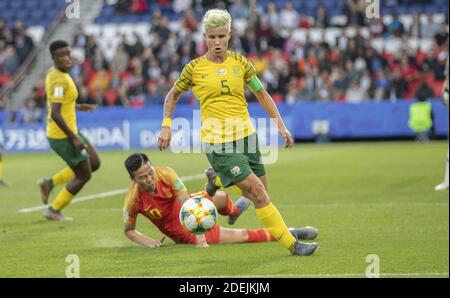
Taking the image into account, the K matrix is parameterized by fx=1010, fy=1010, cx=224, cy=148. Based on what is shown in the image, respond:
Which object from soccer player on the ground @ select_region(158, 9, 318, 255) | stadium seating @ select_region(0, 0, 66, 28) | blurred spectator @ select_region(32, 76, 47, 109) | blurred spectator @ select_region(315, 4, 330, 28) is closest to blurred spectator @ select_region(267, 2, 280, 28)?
blurred spectator @ select_region(315, 4, 330, 28)

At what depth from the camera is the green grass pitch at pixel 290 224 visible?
9.02 meters

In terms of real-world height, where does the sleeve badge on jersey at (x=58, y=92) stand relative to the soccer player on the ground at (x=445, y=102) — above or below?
above

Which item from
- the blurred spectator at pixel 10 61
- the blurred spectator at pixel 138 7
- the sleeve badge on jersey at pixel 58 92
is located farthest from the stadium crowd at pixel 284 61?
the sleeve badge on jersey at pixel 58 92

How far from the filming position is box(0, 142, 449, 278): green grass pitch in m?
9.02

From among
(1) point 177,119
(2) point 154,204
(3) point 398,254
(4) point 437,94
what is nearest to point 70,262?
(2) point 154,204

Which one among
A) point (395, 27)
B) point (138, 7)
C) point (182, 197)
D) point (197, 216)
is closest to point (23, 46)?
point (138, 7)

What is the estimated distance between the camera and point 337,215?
12906 millimetres

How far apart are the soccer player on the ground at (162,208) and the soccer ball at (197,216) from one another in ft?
1.19

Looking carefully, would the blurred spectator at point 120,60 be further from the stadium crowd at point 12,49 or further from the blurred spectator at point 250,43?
the blurred spectator at point 250,43

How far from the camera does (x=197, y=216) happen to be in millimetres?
9688

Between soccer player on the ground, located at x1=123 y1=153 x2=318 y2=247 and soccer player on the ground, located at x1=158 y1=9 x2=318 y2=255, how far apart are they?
68 cm

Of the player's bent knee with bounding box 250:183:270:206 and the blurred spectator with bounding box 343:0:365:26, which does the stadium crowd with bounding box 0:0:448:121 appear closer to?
the blurred spectator with bounding box 343:0:365:26
